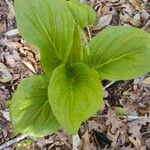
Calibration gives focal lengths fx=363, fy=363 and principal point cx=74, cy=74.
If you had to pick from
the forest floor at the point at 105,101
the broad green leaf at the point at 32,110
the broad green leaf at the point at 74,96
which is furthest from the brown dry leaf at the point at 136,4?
the broad green leaf at the point at 32,110

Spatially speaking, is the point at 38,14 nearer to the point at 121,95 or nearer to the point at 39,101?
the point at 39,101

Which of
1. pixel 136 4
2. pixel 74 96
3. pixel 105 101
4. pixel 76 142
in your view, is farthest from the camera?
pixel 136 4

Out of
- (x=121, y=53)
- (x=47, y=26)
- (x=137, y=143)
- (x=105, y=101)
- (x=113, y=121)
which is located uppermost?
(x=47, y=26)

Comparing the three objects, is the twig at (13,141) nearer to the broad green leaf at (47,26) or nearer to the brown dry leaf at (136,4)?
the broad green leaf at (47,26)

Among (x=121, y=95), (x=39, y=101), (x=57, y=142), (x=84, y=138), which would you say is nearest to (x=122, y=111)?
(x=121, y=95)

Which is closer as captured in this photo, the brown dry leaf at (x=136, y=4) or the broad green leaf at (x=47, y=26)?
the broad green leaf at (x=47, y=26)

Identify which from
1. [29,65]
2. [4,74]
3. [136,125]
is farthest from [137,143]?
[4,74]

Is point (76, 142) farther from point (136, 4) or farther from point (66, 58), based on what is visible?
point (136, 4)

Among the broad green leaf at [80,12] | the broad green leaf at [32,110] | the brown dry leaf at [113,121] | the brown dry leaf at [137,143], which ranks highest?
the broad green leaf at [80,12]
